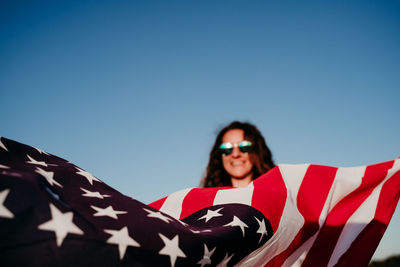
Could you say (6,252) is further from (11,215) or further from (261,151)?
(261,151)

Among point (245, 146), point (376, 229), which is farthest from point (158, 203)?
point (245, 146)

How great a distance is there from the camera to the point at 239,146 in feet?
15.5

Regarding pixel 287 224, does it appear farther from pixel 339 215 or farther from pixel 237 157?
pixel 237 157

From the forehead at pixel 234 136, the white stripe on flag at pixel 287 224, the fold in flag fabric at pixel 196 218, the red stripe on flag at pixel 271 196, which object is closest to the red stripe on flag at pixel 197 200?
the fold in flag fabric at pixel 196 218

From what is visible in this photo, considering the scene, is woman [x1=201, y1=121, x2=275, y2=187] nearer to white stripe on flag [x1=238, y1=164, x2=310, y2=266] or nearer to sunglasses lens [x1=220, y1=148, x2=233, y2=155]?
sunglasses lens [x1=220, y1=148, x2=233, y2=155]

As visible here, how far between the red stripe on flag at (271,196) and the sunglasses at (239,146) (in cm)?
234

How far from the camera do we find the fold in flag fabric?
34.4 inches

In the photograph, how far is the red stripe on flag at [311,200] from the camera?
6.48ft

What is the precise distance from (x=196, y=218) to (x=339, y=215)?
1.12 metres

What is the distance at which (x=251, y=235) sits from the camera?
1.59 meters

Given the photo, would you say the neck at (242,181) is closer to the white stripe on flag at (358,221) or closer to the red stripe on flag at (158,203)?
the red stripe on flag at (158,203)

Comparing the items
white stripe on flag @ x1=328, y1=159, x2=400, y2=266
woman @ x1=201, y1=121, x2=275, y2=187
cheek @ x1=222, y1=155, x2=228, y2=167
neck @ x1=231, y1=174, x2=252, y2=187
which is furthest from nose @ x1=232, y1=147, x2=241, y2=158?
white stripe on flag @ x1=328, y1=159, x2=400, y2=266

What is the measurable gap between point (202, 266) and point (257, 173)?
3.61 metres

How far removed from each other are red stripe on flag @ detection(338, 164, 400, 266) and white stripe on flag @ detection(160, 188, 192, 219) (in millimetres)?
1249
